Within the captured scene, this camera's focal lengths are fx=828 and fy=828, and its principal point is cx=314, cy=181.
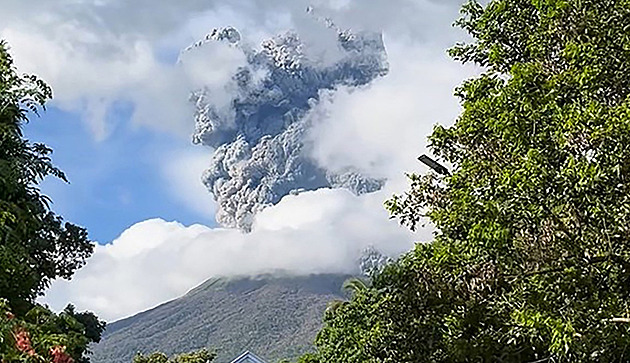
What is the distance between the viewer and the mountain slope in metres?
57.9

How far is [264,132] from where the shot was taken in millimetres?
119875

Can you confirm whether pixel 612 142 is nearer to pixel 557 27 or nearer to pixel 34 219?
pixel 557 27

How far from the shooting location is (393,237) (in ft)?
286

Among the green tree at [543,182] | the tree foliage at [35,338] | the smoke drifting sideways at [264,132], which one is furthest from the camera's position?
the smoke drifting sideways at [264,132]

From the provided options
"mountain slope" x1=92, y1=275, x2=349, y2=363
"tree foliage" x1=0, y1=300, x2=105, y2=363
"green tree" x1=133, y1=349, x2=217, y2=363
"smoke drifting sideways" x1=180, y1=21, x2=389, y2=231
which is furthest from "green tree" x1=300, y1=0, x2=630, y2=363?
"smoke drifting sideways" x1=180, y1=21, x2=389, y2=231

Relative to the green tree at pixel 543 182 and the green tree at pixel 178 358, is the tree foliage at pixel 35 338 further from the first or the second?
the green tree at pixel 178 358

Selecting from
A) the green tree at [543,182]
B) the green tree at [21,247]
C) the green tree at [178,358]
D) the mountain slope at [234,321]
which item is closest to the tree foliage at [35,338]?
the green tree at [21,247]

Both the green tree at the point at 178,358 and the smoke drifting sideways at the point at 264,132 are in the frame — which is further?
the smoke drifting sideways at the point at 264,132

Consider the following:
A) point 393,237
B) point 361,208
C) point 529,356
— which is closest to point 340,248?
point 361,208

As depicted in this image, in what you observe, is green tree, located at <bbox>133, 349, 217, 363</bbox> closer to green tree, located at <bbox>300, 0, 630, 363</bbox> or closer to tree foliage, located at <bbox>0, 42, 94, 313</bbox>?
tree foliage, located at <bbox>0, 42, 94, 313</bbox>

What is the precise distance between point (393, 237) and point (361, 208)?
30429mm

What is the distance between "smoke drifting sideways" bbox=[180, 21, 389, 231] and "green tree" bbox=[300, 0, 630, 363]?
109 meters

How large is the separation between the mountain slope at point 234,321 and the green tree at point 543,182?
1739 inches

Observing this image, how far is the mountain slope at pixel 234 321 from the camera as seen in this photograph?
5788 centimetres
